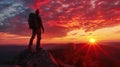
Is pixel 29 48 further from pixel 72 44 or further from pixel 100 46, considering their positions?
pixel 100 46

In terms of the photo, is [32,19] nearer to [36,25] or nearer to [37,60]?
[36,25]

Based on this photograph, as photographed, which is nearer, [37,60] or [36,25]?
[37,60]

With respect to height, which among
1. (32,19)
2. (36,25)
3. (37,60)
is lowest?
(37,60)

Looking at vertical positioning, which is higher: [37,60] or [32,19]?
[32,19]

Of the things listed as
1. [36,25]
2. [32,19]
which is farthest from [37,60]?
[32,19]

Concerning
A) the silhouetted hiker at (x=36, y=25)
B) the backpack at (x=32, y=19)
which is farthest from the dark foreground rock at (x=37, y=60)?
the backpack at (x=32, y=19)

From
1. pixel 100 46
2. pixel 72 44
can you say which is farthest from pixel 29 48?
pixel 100 46

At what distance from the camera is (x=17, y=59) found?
2512 centimetres

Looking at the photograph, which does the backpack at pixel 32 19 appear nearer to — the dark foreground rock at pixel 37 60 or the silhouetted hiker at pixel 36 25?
the silhouetted hiker at pixel 36 25

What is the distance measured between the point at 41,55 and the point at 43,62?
2.14ft

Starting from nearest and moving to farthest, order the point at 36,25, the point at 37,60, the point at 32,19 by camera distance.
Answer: the point at 37,60, the point at 32,19, the point at 36,25

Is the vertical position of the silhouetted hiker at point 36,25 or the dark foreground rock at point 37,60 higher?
the silhouetted hiker at point 36,25

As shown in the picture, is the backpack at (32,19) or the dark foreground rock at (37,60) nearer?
the dark foreground rock at (37,60)

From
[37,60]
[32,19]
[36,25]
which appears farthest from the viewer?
[36,25]
